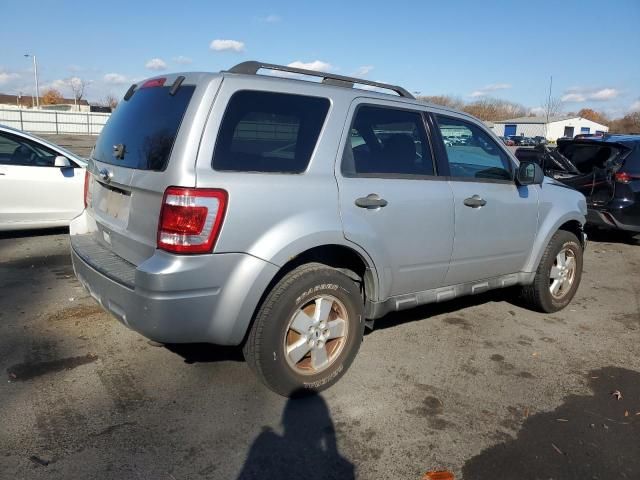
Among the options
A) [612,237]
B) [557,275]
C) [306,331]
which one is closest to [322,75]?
[306,331]

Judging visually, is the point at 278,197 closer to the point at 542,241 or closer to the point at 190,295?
the point at 190,295

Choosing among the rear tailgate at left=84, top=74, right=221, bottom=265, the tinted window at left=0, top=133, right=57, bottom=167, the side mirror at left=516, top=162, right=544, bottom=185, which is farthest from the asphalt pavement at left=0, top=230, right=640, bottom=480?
the tinted window at left=0, top=133, right=57, bottom=167

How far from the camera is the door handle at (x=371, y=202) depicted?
3.32 metres

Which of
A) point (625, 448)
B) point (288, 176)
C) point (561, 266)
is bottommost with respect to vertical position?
point (625, 448)

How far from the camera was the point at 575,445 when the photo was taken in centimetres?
291

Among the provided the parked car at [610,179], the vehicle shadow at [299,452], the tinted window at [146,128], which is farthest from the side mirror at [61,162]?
the parked car at [610,179]

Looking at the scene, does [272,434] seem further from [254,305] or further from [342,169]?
[342,169]

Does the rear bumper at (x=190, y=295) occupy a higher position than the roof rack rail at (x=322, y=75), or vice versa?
the roof rack rail at (x=322, y=75)

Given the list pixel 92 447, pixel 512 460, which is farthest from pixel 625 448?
pixel 92 447

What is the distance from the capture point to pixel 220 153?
2865 millimetres

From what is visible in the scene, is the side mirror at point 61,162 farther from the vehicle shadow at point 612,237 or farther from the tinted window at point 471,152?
the vehicle shadow at point 612,237

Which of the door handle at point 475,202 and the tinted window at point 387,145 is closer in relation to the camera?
the tinted window at point 387,145

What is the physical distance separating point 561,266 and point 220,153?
12.0 feet

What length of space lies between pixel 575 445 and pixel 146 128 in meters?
3.05
